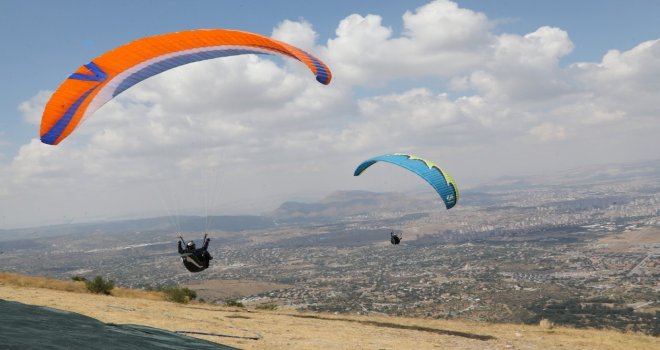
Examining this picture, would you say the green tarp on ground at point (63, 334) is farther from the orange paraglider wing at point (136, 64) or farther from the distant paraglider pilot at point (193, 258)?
the orange paraglider wing at point (136, 64)

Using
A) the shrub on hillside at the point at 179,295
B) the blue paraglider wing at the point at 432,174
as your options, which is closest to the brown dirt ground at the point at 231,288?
the shrub on hillside at the point at 179,295

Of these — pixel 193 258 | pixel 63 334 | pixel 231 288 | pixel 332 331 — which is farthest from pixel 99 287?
pixel 231 288

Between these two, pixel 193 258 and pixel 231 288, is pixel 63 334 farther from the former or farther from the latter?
pixel 231 288

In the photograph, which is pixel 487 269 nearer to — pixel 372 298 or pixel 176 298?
pixel 372 298

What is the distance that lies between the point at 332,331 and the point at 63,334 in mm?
13859

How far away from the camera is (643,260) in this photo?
135 m

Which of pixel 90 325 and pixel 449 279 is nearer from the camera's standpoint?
pixel 90 325

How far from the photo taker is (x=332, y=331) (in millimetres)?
21156

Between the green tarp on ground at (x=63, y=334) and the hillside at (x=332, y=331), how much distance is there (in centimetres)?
540

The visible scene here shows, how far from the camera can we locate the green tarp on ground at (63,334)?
8.27 metres

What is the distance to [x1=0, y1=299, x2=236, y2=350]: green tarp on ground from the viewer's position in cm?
827

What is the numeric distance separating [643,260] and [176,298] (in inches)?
5907

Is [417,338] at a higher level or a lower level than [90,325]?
lower

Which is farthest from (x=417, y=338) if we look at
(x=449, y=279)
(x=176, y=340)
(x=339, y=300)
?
(x=449, y=279)
